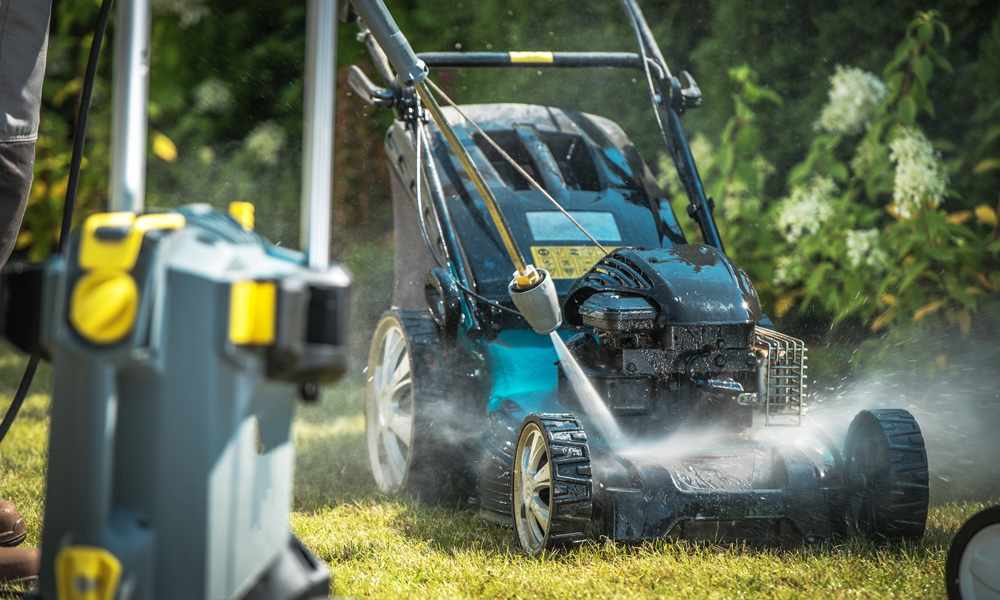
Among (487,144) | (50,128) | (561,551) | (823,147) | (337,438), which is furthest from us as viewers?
(50,128)

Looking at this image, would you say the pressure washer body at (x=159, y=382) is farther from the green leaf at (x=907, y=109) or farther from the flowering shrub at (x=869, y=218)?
the green leaf at (x=907, y=109)

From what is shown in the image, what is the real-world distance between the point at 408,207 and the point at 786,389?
5.10 feet

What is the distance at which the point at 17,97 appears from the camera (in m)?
2.31

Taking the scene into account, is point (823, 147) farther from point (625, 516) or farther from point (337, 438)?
point (625, 516)

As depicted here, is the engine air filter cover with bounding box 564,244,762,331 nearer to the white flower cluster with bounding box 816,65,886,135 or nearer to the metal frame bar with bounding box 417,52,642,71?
the metal frame bar with bounding box 417,52,642,71

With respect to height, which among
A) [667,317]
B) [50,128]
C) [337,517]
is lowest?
[337,517]

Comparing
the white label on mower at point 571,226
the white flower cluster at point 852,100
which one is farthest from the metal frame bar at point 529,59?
the white flower cluster at point 852,100

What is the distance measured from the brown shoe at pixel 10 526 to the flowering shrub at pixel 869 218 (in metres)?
3.34

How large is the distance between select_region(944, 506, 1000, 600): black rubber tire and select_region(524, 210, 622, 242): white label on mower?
5.06 ft

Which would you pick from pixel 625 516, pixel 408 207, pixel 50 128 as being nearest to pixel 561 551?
pixel 625 516

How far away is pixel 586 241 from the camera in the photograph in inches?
127

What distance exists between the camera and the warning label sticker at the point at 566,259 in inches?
122

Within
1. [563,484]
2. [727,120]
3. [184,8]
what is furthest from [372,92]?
[184,8]

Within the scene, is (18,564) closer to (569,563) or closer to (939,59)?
(569,563)
